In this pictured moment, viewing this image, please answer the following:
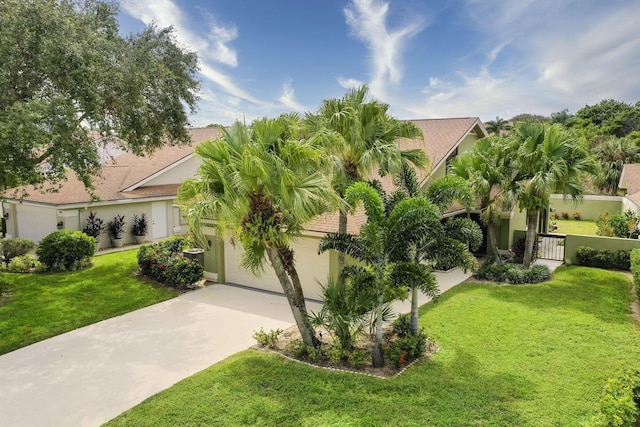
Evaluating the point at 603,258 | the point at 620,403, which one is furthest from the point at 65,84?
the point at 603,258

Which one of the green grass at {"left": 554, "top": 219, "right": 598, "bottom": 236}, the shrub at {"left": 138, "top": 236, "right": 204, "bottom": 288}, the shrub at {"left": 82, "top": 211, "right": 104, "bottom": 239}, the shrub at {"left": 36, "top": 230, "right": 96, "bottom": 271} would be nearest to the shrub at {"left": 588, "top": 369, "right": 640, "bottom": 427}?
the shrub at {"left": 138, "top": 236, "right": 204, "bottom": 288}

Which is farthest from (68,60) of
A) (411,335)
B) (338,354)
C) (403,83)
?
(403,83)

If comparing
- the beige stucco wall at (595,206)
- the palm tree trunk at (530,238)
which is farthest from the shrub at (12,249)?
the beige stucco wall at (595,206)

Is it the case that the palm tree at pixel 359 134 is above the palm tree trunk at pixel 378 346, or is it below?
above

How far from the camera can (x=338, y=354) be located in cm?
902

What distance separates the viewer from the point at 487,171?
16.1m

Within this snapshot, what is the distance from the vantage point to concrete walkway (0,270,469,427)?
7719mm

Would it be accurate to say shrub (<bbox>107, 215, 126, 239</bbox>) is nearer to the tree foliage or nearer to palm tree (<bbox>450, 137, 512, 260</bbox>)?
the tree foliage

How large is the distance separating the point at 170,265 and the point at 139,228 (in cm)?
954

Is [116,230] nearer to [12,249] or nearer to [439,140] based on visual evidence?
[12,249]

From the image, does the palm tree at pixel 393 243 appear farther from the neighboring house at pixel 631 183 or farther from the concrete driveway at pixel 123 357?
the neighboring house at pixel 631 183

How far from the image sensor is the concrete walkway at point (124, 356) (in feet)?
25.3

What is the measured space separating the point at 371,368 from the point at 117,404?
5.09 meters

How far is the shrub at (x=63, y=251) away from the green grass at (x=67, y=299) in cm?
57
